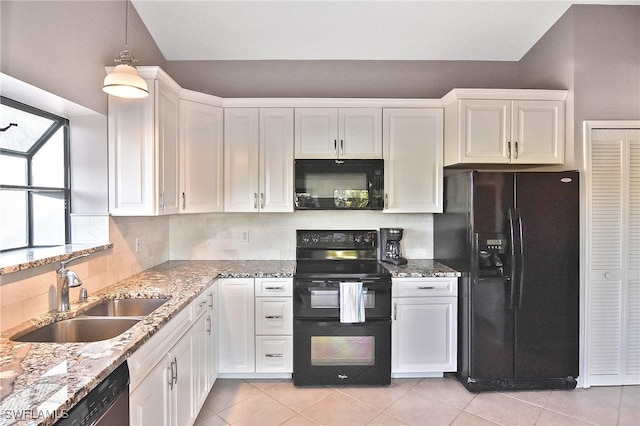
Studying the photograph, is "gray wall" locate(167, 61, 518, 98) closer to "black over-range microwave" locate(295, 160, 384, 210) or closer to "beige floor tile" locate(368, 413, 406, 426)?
"black over-range microwave" locate(295, 160, 384, 210)

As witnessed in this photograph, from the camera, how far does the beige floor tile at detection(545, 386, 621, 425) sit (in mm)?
2261

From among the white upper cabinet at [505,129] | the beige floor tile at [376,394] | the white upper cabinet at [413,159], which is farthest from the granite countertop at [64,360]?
the white upper cabinet at [505,129]

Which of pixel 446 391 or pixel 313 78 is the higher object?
pixel 313 78

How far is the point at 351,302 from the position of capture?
258 centimetres

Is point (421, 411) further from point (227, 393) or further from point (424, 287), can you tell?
point (227, 393)

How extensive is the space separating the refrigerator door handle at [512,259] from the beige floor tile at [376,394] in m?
1.06

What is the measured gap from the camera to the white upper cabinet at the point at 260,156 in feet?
9.67

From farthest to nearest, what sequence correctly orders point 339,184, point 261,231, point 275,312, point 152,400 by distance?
1. point 261,231
2. point 339,184
3. point 275,312
4. point 152,400

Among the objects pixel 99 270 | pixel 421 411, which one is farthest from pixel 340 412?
pixel 99 270

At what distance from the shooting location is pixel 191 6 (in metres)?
2.63

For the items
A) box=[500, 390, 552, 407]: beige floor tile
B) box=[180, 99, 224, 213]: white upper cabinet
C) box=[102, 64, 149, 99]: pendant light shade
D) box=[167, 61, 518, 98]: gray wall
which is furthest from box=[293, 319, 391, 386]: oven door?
box=[167, 61, 518, 98]: gray wall

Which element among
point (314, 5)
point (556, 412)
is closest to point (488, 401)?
point (556, 412)

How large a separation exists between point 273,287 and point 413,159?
5.31ft

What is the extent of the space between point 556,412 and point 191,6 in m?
3.97
